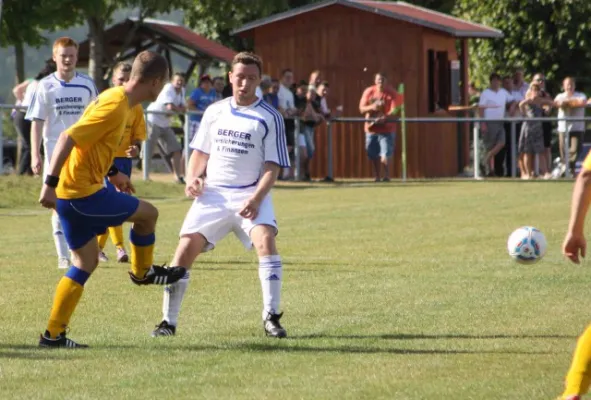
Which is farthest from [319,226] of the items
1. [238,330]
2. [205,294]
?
[238,330]

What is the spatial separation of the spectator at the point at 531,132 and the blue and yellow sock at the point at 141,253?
18573 mm

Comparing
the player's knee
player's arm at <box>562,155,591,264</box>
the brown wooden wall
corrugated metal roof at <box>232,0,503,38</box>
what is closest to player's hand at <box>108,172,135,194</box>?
the player's knee

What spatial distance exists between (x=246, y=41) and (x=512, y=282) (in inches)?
1389

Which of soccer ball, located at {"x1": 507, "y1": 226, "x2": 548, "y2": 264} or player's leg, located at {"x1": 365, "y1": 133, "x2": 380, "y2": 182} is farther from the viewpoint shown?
player's leg, located at {"x1": 365, "y1": 133, "x2": 380, "y2": 182}

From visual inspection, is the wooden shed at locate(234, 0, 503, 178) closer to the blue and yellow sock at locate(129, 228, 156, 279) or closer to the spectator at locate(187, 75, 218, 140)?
the spectator at locate(187, 75, 218, 140)

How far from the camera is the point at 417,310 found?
1048cm

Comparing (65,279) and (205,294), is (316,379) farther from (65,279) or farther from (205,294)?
(205,294)

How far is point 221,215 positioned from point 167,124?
16.1m

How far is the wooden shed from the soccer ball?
18182 millimetres

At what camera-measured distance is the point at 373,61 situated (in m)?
30.6

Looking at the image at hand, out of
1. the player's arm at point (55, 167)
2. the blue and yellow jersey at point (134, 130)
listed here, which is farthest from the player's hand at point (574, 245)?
the blue and yellow jersey at point (134, 130)

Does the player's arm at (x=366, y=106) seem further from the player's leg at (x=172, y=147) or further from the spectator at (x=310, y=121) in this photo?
the player's leg at (x=172, y=147)

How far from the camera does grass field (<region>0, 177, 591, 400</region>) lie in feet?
24.9

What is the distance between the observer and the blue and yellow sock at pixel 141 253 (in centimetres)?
939
